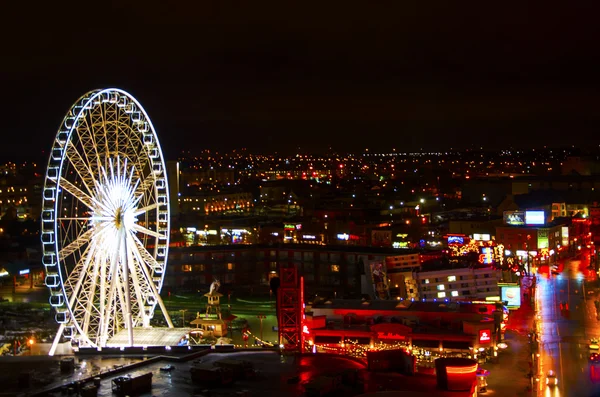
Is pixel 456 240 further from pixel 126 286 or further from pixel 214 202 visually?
pixel 214 202

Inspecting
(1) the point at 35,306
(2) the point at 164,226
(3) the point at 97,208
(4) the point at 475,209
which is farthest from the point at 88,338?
(4) the point at 475,209

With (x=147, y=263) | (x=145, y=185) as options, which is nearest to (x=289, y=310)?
(x=147, y=263)

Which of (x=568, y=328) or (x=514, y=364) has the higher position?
(x=568, y=328)

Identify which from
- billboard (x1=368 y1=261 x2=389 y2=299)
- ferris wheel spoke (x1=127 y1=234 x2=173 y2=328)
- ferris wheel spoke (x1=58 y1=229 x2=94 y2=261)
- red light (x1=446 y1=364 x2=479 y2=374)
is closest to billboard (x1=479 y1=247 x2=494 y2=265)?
billboard (x1=368 y1=261 x2=389 y2=299)

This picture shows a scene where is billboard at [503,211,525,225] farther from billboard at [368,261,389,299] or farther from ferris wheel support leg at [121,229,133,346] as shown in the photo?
ferris wheel support leg at [121,229,133,346]

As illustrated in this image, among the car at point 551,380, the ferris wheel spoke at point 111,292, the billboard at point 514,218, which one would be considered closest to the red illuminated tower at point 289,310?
the ferris wheel spoke at point 111,292

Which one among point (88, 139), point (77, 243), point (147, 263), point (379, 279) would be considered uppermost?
point (88, 139)
